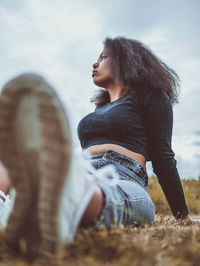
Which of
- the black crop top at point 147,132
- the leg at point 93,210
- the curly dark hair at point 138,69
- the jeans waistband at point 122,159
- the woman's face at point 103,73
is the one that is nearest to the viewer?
the leg at point 93,210

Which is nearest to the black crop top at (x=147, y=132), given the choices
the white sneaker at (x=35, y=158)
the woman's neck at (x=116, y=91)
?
the woman's neck at (x=116, y=91)

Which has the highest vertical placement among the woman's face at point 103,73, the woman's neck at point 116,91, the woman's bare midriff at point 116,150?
the woman's face at point 103,73

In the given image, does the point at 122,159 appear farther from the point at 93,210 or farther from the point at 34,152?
the point at 34,152

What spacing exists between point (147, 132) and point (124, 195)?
612mm

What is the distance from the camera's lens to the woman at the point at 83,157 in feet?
2.35

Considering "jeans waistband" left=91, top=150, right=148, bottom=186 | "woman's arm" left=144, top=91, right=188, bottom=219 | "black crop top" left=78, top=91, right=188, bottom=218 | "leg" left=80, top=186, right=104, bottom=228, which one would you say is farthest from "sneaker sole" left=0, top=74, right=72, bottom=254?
"woman's arm" left=144, top=91, right=188, bottom=219

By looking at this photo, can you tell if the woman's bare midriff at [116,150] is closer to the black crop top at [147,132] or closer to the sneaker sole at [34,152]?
the black crop top at [147,132]

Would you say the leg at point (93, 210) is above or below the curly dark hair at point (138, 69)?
below

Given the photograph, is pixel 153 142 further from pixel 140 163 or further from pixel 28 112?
pixel 28 112

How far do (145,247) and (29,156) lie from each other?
16.1 inches

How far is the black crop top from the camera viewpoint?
63.7 inches

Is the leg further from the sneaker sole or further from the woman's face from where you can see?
the woman's face

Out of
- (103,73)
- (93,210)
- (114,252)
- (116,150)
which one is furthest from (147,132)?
(114,252)

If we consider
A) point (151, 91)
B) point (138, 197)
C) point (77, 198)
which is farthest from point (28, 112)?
point (151, 91)
